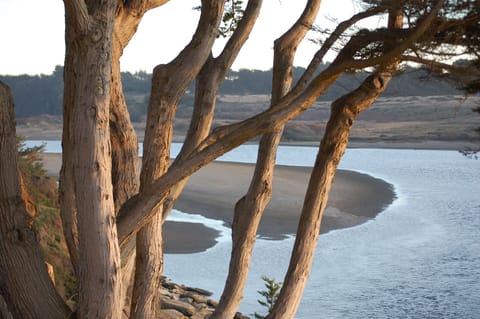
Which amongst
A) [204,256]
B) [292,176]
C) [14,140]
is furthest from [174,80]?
[292,176]

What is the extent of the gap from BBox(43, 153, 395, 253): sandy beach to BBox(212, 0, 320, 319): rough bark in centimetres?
856

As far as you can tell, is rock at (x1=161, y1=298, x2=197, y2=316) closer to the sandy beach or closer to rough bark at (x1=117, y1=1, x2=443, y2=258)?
the sandy beach

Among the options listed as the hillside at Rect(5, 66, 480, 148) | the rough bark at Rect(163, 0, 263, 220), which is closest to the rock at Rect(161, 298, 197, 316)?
the rough bark at Rect(163, 0, 263, 220)

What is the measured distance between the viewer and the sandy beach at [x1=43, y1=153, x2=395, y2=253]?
1636 centimetres

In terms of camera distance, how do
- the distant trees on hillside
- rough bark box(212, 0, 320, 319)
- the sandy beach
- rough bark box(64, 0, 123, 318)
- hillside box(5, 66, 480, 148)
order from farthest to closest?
the distant trees on hillside < hillside box(5, 66, 480, 148) < the sandy beach < rough bark box(212, 0, 320, 319) < rough bark box(64, 0, 123, 318)

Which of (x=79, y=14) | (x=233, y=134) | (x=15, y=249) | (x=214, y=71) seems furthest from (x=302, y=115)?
(x=79, y=14)

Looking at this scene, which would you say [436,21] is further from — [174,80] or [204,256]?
[204,256]

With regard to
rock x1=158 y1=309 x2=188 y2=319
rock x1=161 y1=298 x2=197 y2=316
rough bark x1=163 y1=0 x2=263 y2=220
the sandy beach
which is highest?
rough bark x1=163 y1=0 x2=263 y2=220

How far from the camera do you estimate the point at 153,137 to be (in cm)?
520

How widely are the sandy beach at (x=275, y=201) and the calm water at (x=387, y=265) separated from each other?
457 millimetres

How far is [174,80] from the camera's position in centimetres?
516

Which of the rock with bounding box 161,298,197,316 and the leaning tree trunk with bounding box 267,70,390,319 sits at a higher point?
the leaning tree trunk with bounding box 267,70,390,319

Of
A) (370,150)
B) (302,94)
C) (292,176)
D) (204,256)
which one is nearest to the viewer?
(302,94)

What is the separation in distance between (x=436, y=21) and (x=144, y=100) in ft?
194
